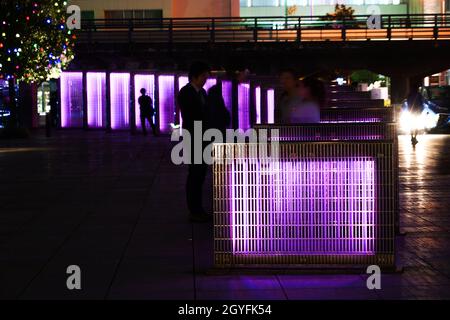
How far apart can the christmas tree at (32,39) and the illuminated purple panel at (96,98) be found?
19.1 feet

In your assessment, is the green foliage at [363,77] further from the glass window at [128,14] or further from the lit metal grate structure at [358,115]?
the lit metal grate structure at [358,115]

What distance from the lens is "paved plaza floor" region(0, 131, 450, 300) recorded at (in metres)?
7.84

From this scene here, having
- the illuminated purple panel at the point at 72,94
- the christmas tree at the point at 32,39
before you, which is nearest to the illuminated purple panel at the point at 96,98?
the illuminated purple panel at the point at 72,94

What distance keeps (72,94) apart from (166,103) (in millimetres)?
5606

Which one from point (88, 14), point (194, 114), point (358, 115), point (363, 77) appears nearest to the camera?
point (194, 114)

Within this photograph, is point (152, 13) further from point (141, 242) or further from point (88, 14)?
point (141, 242)

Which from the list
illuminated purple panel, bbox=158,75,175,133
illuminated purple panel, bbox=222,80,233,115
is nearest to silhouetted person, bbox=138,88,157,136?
illuminated purple panel, bbox=158,75,175,133

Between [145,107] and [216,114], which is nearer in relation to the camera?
[216,114]

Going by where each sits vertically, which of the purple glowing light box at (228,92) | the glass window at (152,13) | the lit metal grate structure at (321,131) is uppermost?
the glass window at (152,13)

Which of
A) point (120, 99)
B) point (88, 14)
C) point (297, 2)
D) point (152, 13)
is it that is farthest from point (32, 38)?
point (297, 2)

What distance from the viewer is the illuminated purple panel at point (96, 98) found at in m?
38.7

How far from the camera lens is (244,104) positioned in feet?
88.1

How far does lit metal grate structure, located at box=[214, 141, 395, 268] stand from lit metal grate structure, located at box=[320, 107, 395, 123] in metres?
5.49
